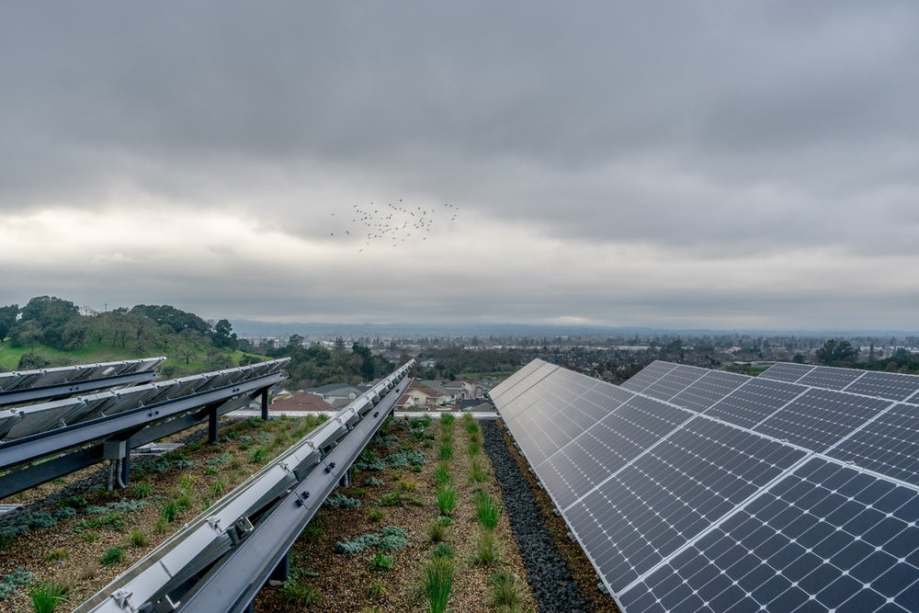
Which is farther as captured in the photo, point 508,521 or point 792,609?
point 508,521

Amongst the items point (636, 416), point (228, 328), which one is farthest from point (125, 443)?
point (228, 328)

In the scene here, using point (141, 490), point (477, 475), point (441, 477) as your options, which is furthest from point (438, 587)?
point (141, 490)

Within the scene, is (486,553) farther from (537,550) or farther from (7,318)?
(7,318)

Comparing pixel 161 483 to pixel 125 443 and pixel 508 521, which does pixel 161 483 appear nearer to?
pixel 125 443

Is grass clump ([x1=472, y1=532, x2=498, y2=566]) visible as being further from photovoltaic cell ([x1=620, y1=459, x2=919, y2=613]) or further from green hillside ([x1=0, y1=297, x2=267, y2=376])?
green hillside ([x1=0, y1=297, x2=267, y2=376])

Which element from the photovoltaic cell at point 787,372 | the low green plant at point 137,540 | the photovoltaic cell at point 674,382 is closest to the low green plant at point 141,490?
the low green plant at point 137,540
